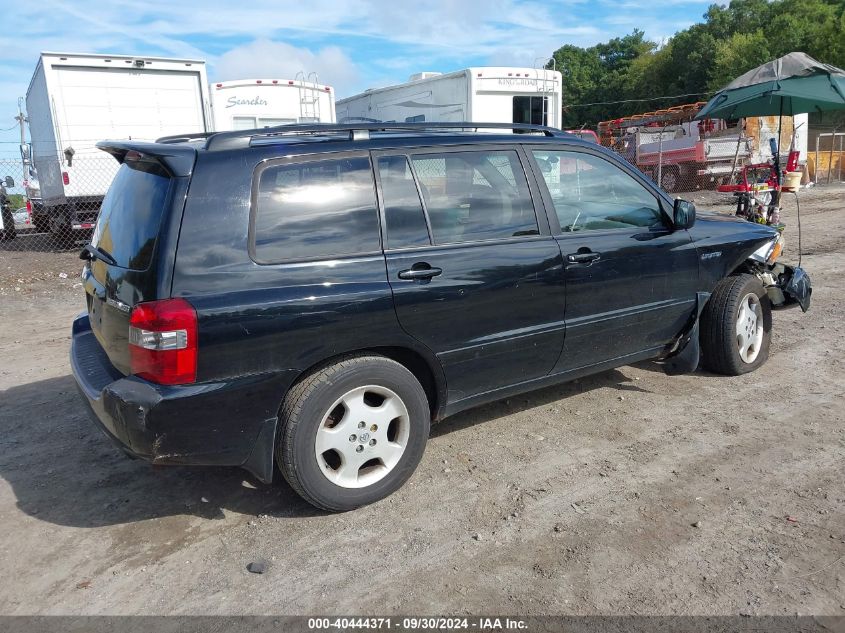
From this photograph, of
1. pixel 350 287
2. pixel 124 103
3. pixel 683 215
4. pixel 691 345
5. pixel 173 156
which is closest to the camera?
pixel 173 156

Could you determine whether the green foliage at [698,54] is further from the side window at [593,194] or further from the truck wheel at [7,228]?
the side window at [593,194]

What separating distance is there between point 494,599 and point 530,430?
5.50 ft

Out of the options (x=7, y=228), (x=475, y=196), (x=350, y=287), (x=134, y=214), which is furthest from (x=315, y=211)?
(x=7, y=228)

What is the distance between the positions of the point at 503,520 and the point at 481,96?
12.4 metres

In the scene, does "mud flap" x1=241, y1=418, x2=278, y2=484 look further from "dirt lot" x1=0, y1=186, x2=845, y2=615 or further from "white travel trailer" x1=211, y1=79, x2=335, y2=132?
"white travel trailer" x1=211, y1=79, x2=335, y2=132

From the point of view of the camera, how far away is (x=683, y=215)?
4.48m

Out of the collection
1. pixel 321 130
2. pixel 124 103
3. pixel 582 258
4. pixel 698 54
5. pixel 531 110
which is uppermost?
pixel 698 54

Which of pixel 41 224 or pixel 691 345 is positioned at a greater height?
pixel 41 224

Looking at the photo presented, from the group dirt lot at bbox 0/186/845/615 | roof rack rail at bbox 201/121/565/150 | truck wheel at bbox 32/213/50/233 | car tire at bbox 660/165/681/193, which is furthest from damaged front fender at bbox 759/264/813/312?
car tire at bbox 660/165/681/193

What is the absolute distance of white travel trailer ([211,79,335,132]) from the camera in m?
13.7

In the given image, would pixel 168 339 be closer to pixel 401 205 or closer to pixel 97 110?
pixel 401 205

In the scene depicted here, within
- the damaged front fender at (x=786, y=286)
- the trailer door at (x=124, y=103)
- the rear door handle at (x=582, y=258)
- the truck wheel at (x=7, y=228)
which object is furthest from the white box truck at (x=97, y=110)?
the damaged front fender at (x=786, y=286)

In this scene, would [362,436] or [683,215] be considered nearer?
[362,436]

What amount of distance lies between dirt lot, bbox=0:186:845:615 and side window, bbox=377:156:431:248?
4.38 ft
